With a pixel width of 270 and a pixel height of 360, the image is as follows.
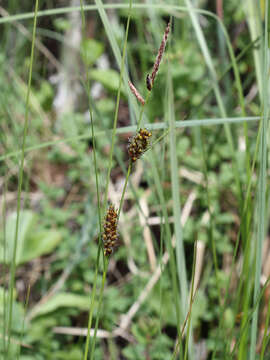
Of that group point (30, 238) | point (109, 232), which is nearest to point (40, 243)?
point (30, 238)

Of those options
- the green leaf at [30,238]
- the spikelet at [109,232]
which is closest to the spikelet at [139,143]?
the spikelet at [109,232]

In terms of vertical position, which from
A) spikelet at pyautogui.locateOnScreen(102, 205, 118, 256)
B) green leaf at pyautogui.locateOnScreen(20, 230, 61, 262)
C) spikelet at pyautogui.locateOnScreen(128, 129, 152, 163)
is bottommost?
green leaf at pyautogui.locateOnScreen(20, 230, 61, 262)

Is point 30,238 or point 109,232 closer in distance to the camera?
point 109,232

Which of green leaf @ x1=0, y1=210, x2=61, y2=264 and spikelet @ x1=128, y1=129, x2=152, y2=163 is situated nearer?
spikelet @ x1=128, y1=129, x2=152, y2=163

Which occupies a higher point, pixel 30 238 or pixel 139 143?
pixel 139 143

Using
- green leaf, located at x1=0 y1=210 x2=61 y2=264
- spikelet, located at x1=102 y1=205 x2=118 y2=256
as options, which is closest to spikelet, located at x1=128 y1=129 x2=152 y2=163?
spikelet, located at x1=102 y1=205 x2=118 y2=256

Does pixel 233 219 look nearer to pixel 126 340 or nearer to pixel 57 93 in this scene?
pixel 126 340

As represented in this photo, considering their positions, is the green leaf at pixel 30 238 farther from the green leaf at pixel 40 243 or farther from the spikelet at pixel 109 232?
the spikelet at pixel 109 232

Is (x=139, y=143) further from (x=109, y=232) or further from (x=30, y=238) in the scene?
(x=30, y=238)

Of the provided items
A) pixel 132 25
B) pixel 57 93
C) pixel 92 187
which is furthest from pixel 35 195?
pixel 132 25

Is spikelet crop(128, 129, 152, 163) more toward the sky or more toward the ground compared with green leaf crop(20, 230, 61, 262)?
more toward the sky

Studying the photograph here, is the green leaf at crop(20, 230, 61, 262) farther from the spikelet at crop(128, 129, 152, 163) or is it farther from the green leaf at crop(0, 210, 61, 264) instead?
the spikelet at crop(128, 129, 152, 163)
